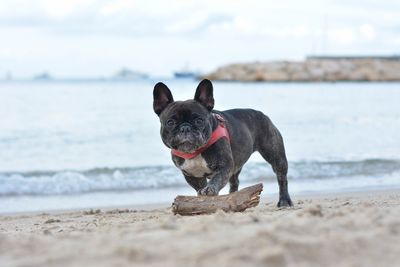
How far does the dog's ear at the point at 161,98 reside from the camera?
22.8 ft

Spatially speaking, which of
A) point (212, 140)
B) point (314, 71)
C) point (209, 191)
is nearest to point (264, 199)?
point (212, 140)

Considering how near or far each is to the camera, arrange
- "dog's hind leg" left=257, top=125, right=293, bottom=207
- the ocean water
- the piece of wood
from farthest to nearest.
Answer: the ocean water < "dog's hind leg" left=257, top=125, right=293, bottom=207 < the piece of wood

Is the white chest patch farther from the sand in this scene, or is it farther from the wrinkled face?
the sand

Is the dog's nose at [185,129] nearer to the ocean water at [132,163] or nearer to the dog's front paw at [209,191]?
the dog's front paw at [209,191]

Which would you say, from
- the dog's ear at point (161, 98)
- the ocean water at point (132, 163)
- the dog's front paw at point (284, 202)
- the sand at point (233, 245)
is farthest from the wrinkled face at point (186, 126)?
the ocean water at point (132, 163)

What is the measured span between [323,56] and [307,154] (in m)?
116

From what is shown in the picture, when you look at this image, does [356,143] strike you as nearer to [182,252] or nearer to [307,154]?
[307,154]

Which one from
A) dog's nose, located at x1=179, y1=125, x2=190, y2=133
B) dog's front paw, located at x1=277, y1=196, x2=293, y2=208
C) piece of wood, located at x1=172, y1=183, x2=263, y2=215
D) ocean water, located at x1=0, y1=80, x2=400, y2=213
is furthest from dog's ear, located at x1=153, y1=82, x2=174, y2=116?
ocean water, located at x1=0, y1=80, x2=400, y2=213

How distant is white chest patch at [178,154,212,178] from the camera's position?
22.4 ft

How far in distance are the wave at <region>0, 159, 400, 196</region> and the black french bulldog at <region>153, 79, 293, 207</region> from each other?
186 inches

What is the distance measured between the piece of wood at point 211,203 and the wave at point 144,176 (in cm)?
552

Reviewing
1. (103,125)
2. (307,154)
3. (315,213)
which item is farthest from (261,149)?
(103,125)

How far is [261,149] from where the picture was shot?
815 cm

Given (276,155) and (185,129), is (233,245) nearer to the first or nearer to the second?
(185,129)
